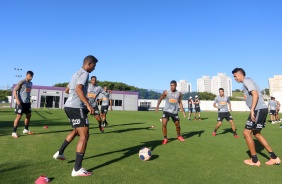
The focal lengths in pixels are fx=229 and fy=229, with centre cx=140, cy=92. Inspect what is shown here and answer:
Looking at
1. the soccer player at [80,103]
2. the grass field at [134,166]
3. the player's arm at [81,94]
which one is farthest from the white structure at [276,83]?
the player's arm at [81,94]

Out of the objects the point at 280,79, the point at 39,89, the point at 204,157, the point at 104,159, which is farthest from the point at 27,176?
the point at 280,79

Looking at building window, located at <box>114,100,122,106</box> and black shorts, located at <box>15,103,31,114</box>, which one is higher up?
building window, located at <box>114,100,122,106</box>

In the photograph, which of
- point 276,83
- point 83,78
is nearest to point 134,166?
point 83,78

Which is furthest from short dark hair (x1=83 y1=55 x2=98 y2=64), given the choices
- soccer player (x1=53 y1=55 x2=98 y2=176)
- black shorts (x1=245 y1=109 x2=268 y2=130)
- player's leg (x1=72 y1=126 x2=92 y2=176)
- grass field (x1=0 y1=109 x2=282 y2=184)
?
black shorts (x1=245 y1=109 x2=268 y2=130)

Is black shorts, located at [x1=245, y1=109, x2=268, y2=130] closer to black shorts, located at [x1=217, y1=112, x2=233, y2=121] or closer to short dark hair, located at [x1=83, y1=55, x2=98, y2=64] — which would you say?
short dark hair, located at [x1=83, y1=55, x2=98, y2=64]

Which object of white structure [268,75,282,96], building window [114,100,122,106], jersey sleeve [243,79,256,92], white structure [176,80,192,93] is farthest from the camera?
white structure [176,80,192,93]

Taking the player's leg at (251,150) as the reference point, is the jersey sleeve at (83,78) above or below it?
above

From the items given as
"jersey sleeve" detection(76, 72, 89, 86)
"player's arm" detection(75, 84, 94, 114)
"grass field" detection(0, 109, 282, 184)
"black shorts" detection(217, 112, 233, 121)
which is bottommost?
"grass field" detection(0, 109, 282, 184)

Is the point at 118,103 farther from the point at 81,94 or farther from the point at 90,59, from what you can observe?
the point at 81,94

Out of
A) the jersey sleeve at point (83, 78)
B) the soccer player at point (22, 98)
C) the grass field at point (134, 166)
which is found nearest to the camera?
the grass field at point (134, 166)

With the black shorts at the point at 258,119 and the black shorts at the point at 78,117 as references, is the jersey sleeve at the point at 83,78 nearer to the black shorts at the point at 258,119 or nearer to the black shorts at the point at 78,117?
the black shorts at the point at 78,117

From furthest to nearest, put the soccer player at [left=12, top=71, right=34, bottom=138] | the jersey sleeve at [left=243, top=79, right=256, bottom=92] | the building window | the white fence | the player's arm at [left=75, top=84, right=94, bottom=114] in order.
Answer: the white fence
the building window
the soccer player at [left=12, top=71, right=34, bottom=138]
the jersey sleeve at [left=243, top=79, right=256, bottom=92]
the player's arm at [left=75, top=84, right=94, bottom=114]

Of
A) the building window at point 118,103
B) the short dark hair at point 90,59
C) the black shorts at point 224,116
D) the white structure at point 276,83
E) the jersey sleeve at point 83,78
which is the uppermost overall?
the white structure at point 276,83

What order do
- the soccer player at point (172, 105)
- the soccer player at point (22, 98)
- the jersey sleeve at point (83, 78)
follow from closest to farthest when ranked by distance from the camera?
the jersey sleeve at point (83, 78)
the soccer player at point (22, 98)
the soccer player at point (172, 105)
